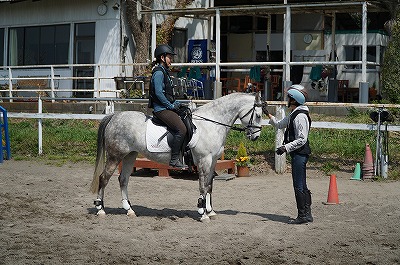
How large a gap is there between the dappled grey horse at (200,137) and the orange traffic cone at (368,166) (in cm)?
468

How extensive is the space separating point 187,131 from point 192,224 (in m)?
1.42

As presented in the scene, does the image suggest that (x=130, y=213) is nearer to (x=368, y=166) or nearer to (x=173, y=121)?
(x=173, y=121)

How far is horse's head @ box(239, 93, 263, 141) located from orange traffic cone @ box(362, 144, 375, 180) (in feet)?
15.3

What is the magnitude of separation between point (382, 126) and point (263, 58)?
14.6 metres

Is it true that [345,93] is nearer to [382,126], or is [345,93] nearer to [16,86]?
[382,126]

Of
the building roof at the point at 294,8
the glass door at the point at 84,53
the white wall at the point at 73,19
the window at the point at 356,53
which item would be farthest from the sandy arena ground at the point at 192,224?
the window at the point at 356,53

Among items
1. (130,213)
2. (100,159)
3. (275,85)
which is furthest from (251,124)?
(275,85)

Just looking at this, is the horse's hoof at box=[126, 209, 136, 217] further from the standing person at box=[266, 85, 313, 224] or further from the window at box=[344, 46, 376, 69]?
the window at box=[344, 46, 376, 69]

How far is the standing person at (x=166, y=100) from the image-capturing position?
11.0m

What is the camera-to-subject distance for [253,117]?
37.5 ft

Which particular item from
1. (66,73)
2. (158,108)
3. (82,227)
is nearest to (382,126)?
(158,108)

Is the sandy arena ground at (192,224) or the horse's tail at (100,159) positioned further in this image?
the horse's tail at (100,159)

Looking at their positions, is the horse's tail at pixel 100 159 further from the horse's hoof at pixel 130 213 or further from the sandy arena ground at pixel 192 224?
the horse's hoof at pixel 130 213

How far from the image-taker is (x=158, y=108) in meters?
11.2
